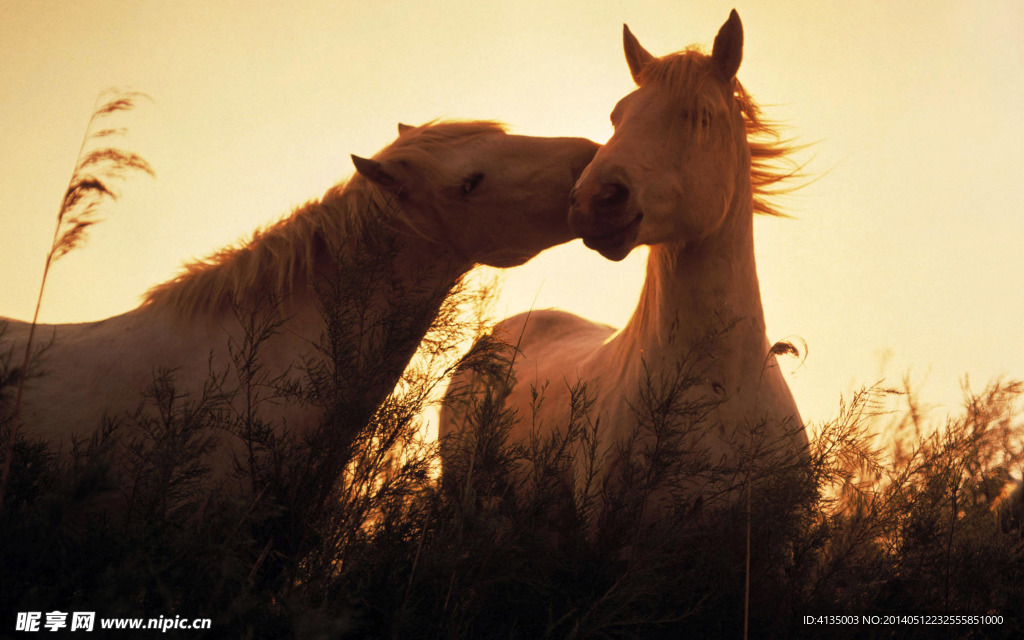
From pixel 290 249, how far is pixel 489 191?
Answer: 0.92 metres

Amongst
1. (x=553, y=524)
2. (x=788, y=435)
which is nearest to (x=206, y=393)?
(x=553, y=524)

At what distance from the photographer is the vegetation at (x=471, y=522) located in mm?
1929

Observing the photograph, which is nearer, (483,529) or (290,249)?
(483,529)

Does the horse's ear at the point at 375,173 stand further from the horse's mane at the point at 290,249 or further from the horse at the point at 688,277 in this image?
the horse at the point at 688,277

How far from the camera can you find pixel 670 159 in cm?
293

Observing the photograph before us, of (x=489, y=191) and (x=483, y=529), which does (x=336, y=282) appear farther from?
(x=483, y=529)

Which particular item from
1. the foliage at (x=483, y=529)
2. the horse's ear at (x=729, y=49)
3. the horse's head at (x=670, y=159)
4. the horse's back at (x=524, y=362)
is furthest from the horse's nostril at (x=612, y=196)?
the horse's ear at (x=729, y=49)

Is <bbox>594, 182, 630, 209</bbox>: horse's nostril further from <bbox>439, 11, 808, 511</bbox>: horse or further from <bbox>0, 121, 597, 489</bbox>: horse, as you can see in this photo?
<bbox>0, 121, 597, 489</bbox>: horse

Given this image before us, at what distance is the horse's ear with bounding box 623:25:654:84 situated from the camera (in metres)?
3.43

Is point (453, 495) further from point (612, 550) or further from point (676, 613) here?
point (676, 613)

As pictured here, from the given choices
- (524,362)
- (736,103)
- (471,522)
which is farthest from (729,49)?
(524,362)

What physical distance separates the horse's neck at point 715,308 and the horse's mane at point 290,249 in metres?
1.17

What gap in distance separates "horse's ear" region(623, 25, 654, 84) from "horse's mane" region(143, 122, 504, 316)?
103cm

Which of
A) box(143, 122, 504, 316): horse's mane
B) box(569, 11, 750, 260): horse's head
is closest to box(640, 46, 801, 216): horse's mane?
box(569, 11, 750, 260): horse's head
